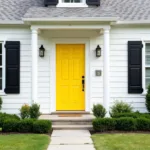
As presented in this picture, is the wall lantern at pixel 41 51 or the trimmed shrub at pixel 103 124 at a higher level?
the wall lantern at pixel 41 51

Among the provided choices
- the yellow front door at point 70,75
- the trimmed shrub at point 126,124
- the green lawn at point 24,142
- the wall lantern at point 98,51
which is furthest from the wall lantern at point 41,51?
the trimmed shrub at point 126,124

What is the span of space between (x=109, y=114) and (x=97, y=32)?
9.46ft

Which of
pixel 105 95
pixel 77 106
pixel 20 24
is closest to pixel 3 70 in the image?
pixel 20 24

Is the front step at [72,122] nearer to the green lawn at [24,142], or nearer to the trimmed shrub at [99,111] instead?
the trimmed shrub at [99,111]

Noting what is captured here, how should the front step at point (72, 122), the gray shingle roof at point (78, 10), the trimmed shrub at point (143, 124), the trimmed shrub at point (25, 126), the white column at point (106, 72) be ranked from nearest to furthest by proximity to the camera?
the trimmed shrub at point (25, 126)
the trimmed shrub at point (143, 124)
the front step at point (72, 122)
the white column at point (106, 72)
the gray shingle roof at point (78, 10)

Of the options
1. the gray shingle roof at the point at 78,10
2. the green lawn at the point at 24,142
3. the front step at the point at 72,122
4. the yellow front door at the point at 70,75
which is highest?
the gray shingle roof at the point at 78,10

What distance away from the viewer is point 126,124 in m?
9.30

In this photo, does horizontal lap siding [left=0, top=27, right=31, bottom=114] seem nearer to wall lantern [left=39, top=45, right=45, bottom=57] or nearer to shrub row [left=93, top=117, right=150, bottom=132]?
wall lantern [left=39, top=45, right=45, bottom=57]

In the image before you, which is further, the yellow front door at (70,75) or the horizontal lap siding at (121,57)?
the yellow front door at (70,75)

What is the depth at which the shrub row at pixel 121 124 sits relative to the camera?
9305mm

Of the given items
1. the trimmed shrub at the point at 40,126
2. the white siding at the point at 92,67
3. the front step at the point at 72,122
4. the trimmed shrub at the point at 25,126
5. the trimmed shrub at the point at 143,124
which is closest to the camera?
the trimmed shrub at the point at 40,126

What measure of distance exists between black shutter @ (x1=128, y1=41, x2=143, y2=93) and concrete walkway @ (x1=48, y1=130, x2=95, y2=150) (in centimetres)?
283

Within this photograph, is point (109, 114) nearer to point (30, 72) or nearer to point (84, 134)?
point (84, 134)

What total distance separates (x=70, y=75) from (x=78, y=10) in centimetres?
223
